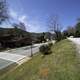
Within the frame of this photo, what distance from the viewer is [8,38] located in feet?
155

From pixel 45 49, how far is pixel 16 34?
36152mm

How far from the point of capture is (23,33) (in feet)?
204

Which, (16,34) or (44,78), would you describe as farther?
(16,34)

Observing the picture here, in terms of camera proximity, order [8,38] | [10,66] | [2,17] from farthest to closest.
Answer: [8,38], [2,17], [10,66]

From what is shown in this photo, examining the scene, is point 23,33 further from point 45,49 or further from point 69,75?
point 69,75

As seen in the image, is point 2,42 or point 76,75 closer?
point 76,75

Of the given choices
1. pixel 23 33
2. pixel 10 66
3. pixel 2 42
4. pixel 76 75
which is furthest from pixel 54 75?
pixel 23 33

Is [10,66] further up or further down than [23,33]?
further down

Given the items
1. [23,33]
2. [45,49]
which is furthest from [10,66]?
[23,33]

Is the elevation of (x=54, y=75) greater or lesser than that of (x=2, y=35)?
lesser

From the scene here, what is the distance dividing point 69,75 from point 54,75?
45.7 inches

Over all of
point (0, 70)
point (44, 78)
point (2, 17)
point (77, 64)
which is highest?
point (2, 17)

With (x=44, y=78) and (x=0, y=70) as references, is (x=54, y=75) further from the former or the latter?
(x=0, y=70)

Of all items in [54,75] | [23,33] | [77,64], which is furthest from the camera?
[23,33]
